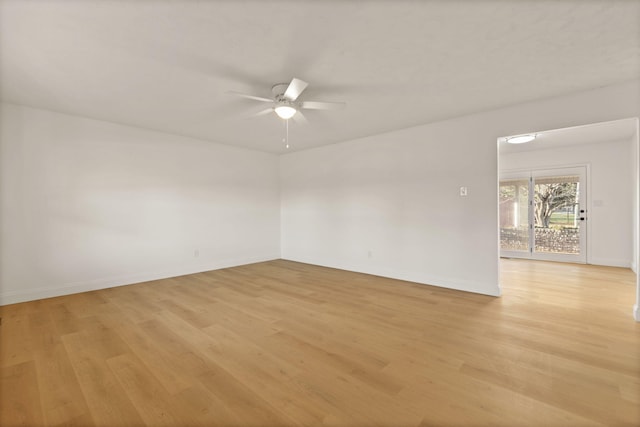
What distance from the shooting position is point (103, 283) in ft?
13.6

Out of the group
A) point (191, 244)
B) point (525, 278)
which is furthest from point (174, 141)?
point (525, 278)

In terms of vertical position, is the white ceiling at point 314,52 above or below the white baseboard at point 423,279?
above

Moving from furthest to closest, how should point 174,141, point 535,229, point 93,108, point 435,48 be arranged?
point 535,229, point 174,141, point 93,108, point 435,48

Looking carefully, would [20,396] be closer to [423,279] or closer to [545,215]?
[423,279]

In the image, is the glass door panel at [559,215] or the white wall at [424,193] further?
the glass door panel at [559,215]

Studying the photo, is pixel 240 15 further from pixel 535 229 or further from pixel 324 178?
pixel 535 229

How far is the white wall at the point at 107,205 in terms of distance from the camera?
354 centimetres

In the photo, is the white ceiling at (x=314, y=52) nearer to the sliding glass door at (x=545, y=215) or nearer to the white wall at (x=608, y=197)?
the white wall at (x=608, y=197)

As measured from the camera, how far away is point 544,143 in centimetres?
557

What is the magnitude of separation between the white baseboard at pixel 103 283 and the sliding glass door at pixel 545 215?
672 cm

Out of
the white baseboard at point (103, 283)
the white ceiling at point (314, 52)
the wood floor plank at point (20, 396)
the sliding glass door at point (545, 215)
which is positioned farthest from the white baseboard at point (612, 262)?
the wood floor plank at point (20, 396)

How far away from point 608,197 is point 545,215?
3.53 ft

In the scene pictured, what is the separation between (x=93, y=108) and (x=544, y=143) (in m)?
8.06

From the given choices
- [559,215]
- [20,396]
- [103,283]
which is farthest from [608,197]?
[103,283]
